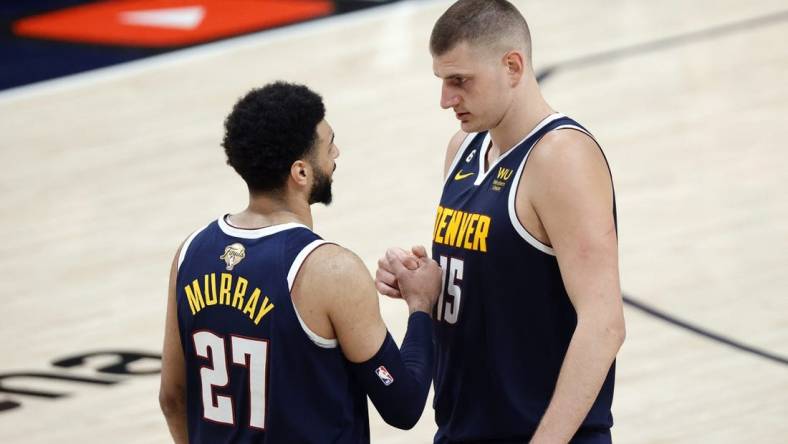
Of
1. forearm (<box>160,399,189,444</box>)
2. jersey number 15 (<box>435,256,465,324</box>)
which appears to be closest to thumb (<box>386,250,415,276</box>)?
jersey number 15 (<box>435,256,465,324</box>)

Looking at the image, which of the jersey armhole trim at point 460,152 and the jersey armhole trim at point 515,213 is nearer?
the jersey armhole trim at point 515,213

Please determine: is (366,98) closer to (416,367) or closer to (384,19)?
(384,19)

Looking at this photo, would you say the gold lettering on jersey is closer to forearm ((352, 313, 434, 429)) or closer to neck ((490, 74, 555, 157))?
neck ((490, 74, 555, 157))

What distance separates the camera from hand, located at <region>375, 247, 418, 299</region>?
313 centimetres

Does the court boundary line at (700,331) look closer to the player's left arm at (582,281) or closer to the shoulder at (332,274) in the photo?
the player's left arm at (582,281)

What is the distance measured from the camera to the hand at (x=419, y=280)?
3078mm

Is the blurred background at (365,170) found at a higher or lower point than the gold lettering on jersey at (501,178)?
lower

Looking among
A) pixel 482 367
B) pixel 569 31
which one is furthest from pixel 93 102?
pixel 482 367

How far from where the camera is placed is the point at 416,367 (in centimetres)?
297

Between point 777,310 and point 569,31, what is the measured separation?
184 inches

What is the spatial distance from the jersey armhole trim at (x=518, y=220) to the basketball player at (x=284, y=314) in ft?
1.04

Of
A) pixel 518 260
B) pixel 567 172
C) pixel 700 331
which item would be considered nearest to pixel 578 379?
pixel 518 260

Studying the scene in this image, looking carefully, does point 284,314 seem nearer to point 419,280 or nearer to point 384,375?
point 384,375

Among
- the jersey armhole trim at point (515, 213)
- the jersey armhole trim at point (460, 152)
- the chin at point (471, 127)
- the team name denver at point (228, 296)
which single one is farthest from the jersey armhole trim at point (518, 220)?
the team name denver at point (228, 296)
